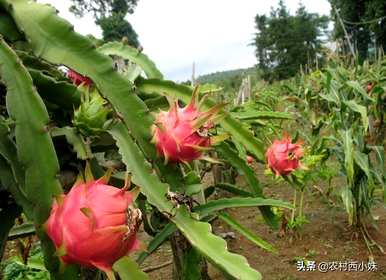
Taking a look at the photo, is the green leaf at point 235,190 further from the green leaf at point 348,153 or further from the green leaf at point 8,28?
the green leaf at point 348,153

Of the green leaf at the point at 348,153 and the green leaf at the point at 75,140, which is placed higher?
the green leaf at the point at 75,140

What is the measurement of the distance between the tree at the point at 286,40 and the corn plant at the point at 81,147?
30.7 meters

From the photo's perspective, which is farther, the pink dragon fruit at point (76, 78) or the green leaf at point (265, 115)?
the green leaf at point (265, 115)

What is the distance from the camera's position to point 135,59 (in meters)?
1.19

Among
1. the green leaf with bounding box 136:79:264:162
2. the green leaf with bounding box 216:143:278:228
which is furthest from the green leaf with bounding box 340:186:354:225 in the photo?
the green leaf with bounding box 136:79:264:162

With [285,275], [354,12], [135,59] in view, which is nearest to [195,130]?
[135,59]

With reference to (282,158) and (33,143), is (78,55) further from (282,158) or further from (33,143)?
(282,158)

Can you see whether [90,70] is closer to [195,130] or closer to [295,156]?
[195,130]

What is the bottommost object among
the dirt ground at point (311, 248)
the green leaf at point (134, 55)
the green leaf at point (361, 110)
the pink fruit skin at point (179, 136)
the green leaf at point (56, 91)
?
the dirt ground at point (311, 248)

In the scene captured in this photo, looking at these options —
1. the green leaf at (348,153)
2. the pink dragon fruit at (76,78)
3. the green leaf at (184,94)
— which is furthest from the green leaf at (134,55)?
the green leaf at (348,153)

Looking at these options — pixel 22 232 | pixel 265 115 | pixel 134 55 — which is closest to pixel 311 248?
pixel 265 115

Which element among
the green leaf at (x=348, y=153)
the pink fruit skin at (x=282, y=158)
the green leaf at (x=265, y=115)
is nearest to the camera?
the pink fruit skin at (x=282, y=158)

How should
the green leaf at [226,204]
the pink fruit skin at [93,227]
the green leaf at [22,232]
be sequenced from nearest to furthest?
1. the pink fruit skin at [93,227]
2. the green leaf at [22,232]
3. the green leaf at [226,204]

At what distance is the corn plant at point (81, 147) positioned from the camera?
22.8 inches
